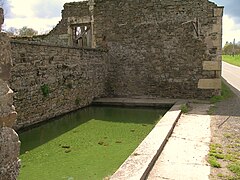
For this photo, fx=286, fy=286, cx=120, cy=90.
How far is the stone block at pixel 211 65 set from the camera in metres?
10.3

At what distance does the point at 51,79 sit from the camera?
27.0 feet

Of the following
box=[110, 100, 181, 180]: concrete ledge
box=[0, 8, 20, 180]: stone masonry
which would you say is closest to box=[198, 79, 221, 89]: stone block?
box=[110, 100, 181, 180]: concrete ledge

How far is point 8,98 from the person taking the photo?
211 centimetres

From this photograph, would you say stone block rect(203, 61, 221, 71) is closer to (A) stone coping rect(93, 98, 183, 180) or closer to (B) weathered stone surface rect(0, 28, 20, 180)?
(A) stone coping rect(93, 98, 183, 180)

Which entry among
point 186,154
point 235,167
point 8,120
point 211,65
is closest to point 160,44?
point 211,65

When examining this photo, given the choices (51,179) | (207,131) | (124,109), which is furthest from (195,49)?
(51,179)

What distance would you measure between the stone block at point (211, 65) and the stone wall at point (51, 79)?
4.05 meters

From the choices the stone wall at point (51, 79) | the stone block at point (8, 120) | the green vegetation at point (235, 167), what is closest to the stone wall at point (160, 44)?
the stone wall at point (51, 79)

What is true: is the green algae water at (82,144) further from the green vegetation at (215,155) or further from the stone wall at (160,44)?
the stone wall at (160,44)

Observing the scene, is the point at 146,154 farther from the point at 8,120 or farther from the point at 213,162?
the point at 8,120

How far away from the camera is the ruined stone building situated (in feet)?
31.5

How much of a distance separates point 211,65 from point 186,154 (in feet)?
22.2

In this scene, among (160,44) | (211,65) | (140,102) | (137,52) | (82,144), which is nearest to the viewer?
(82,144)

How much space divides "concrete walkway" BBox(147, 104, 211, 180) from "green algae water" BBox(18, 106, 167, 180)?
822 millimetres
